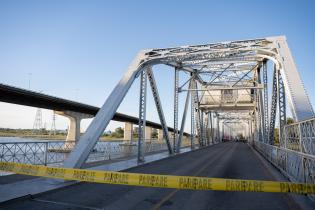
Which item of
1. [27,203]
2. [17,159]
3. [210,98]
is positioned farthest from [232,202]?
[210,98]

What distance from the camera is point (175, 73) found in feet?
88.2

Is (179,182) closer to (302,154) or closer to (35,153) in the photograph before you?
(302,154)

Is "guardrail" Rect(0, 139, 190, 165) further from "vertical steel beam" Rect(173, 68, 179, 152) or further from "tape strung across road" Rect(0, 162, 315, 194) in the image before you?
"vertical steel beam" Rect(173, 68, 179, 152)

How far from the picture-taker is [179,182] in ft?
20.9

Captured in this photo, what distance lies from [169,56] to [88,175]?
12522 mm

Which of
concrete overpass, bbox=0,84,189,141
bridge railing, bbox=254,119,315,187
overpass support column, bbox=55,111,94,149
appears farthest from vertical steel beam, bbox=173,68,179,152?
overpass support column, bbox=55,111,94,149

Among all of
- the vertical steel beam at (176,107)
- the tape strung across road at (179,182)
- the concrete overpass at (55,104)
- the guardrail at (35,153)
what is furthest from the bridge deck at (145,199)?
the concrete overpass at (55,104)

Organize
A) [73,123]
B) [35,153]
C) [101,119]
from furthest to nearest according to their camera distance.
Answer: [73,123]
[35,153]
[101,119]

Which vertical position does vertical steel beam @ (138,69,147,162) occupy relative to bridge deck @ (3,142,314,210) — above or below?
above

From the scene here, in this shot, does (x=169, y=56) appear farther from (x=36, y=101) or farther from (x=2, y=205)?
(x=36, y=101)

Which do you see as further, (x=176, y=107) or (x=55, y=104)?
(x=55, y=104)

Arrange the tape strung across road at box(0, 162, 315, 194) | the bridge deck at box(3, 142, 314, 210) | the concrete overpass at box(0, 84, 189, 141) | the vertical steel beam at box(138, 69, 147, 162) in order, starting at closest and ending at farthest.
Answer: the tape strung across road at box(0, 162, 315, 194)
the bridge deck at box(3, 142, 314, 210)
the vertical steel beam at box(138, 69, 147, 162)
the concrete overpass at box(0, 84, 189, 141)

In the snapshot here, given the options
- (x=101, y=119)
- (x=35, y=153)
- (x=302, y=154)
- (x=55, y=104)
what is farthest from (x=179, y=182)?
(x=55, y=104)

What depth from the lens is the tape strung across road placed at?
19.7 feet
